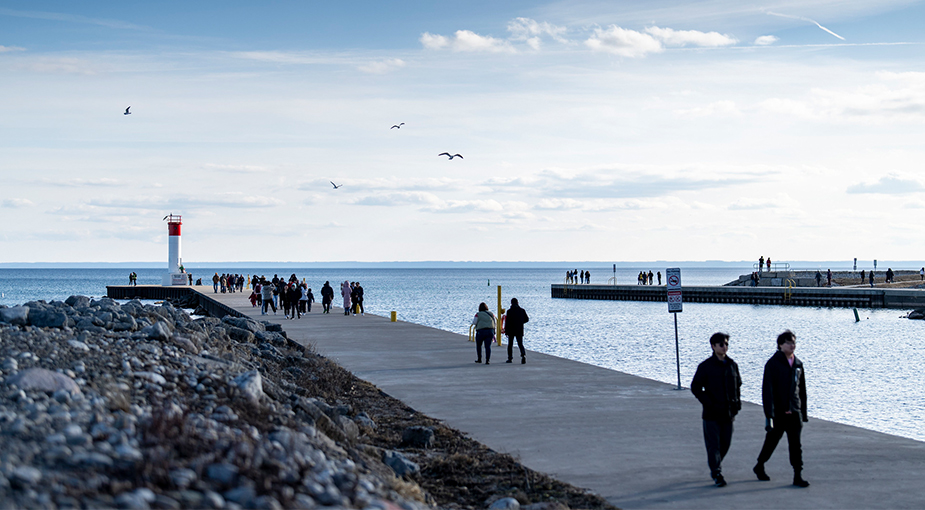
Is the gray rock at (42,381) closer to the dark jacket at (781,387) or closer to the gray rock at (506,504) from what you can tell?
the gray rock at (506,504)

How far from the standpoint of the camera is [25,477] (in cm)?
512

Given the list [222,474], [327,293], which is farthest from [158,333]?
[327,293]

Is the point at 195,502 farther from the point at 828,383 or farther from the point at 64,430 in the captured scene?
the point at 828,383

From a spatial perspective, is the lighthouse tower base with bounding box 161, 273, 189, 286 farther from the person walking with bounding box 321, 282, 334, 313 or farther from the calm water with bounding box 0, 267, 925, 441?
the person walking with bounding box 321, 282, 334, 313

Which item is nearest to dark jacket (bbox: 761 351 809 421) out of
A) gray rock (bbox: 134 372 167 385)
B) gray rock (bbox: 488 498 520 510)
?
gray rock (bbox: 488 498 520 510)

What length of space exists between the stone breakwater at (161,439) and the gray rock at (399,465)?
1cm

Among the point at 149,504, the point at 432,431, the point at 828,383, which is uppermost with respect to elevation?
the point at 149,504

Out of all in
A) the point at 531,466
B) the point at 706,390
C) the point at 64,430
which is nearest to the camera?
the point at 64,430

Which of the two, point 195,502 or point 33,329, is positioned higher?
point 33,329

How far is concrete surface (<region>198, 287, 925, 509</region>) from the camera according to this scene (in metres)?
7.92

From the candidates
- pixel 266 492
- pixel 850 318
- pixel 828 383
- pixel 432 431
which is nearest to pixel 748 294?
pixel 850 318

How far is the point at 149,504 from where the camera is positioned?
16.4 feet

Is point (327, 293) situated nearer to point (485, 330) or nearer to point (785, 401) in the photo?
point (485, 330)

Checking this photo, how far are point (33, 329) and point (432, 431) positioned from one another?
18.4 feet
